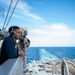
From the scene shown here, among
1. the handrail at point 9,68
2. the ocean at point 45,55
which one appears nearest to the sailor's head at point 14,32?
the handrail at point 9,68

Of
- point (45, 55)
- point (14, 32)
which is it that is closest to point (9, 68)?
point (14, 32)

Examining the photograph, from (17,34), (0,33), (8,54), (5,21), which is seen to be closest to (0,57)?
(8,54)

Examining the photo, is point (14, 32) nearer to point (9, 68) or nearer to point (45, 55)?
point (9, 68)

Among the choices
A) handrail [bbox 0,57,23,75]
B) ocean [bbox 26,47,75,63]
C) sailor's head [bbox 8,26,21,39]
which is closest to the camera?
handrail [bbox 0,57,23,75]

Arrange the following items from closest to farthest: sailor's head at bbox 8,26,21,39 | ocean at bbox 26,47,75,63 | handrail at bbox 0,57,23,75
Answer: handrail at bbox 0,57,23,75, sailor's head at bbox 8,26,21,39, ocean at bbox 26,47,75,63

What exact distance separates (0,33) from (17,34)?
2.36m

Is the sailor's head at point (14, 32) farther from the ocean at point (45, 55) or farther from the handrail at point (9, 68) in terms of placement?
the ocean at point (45, 55)

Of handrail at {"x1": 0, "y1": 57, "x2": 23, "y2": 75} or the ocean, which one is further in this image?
the ocean

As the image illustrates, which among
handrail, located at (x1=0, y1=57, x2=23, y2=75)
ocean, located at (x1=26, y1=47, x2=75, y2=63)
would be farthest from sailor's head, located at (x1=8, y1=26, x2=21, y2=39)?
ocean, located at (x1=26, y1=47, x2=75, y2=63)

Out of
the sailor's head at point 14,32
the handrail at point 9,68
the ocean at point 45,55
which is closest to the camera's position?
the handrail at point 9,68

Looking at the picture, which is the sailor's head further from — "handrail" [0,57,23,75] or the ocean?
the ocean

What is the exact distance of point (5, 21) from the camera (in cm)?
583

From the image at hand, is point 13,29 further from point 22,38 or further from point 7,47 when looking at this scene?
point 22,38

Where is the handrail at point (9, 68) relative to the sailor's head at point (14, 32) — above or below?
below
